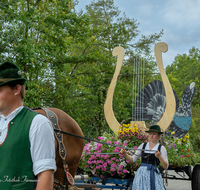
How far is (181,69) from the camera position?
42.6m

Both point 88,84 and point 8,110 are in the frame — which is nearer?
point 8,110

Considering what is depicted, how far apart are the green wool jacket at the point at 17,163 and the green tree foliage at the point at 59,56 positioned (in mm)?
7008

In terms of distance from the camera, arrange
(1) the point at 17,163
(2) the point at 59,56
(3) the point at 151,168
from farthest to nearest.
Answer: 1. (2) the point at 59,56
2. (3) the point at 151,168
3. (1) the point at 17,163

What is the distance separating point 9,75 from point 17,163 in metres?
0.53

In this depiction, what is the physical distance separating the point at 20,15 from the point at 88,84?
605 centimetres

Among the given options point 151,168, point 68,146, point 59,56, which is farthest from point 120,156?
point 59,56

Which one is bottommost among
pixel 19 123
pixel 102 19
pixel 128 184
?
pixel 128 184

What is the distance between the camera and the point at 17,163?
1477mm

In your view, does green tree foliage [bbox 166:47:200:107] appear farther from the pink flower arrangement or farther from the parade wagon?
the pink flower arrangement

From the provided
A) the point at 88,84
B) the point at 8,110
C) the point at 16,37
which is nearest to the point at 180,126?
the point at 88,84

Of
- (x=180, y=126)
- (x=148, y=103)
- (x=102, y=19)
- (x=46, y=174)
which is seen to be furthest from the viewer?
(x=102, y=19)

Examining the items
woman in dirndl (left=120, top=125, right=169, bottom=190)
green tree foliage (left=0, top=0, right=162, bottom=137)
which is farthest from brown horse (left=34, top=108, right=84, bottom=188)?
green tree foliage (left=0, top=0, right=162, bottom=137)

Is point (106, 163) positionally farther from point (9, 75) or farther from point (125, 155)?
point (9, 75)

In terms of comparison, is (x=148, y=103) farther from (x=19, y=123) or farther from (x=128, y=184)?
(x=19, y=123)
